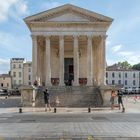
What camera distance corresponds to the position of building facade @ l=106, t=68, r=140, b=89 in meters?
159

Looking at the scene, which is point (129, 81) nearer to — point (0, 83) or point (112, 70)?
point (112, 70)

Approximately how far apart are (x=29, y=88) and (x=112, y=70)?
117 m

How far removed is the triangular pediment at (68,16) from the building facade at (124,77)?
100389mm

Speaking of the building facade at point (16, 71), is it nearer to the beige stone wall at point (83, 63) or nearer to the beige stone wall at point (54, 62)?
the beige stone wall at point (83, 63)

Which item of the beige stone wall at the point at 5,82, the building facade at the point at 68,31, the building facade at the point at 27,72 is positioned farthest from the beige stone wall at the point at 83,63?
the beige stone wall at the point at 5,82

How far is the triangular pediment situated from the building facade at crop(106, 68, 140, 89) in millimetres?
100389

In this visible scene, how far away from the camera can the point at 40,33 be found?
5766 centimetres

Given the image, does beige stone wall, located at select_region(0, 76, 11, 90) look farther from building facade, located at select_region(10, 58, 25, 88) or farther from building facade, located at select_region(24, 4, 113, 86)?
building facade, located at select_region(24, 4, 113, 86)

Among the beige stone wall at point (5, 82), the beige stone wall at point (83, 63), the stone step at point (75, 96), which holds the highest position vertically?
the beige stone wall at point (83, 63)

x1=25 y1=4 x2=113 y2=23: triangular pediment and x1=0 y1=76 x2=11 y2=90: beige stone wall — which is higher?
x1=25 y1=4 x2=113 y2=23: triangular pediment

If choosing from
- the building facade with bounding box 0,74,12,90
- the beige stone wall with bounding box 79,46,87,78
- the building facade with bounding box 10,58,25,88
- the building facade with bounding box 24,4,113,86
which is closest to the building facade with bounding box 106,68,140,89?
the building facade with bounding box 10,58,25,88

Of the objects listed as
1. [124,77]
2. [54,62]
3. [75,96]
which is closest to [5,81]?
[124,77]

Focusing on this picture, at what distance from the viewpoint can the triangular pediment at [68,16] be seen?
5741 centimetres

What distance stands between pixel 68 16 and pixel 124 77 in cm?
10560
